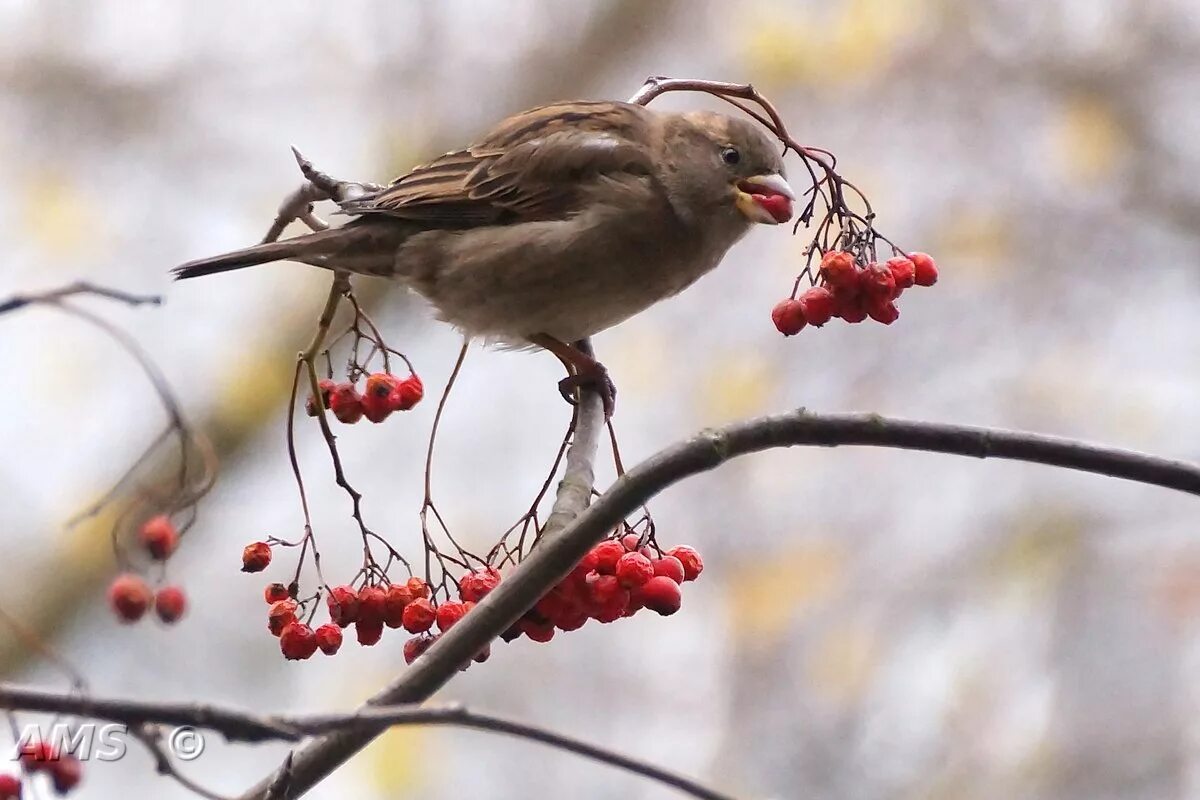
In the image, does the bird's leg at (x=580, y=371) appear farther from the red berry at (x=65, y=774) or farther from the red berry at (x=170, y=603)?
the red berry at (x=65, y=774)

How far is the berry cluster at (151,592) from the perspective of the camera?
1.65 meters

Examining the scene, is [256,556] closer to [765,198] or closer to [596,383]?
[596,383]

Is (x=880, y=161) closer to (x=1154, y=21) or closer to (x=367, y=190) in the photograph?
(x=1154, y=21)

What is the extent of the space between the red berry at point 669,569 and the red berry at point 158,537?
3.47ft

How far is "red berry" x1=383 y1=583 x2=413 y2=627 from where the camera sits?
255 cm

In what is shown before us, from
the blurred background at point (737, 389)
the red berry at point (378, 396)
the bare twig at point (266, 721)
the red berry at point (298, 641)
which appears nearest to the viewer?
the bare twig at point (266, 721)

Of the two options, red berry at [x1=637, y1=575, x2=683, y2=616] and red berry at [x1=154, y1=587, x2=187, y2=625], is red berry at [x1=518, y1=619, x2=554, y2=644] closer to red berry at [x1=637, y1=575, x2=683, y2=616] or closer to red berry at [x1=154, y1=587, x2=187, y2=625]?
red berry at [x1=637, y1=575, x2=683, y2=616]

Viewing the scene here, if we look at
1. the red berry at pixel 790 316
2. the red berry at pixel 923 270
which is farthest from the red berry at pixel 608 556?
the red berry at pixel 923 270

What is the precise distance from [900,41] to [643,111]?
13.8 ft

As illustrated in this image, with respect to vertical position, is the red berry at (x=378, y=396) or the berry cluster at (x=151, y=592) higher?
the red berry at (x=378, y=396)

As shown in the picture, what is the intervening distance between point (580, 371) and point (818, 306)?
28.3 inches

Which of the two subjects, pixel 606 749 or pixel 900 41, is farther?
pixel 900 41

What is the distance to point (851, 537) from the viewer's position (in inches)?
275

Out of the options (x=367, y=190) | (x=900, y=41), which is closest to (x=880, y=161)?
(x=900, y=41)
